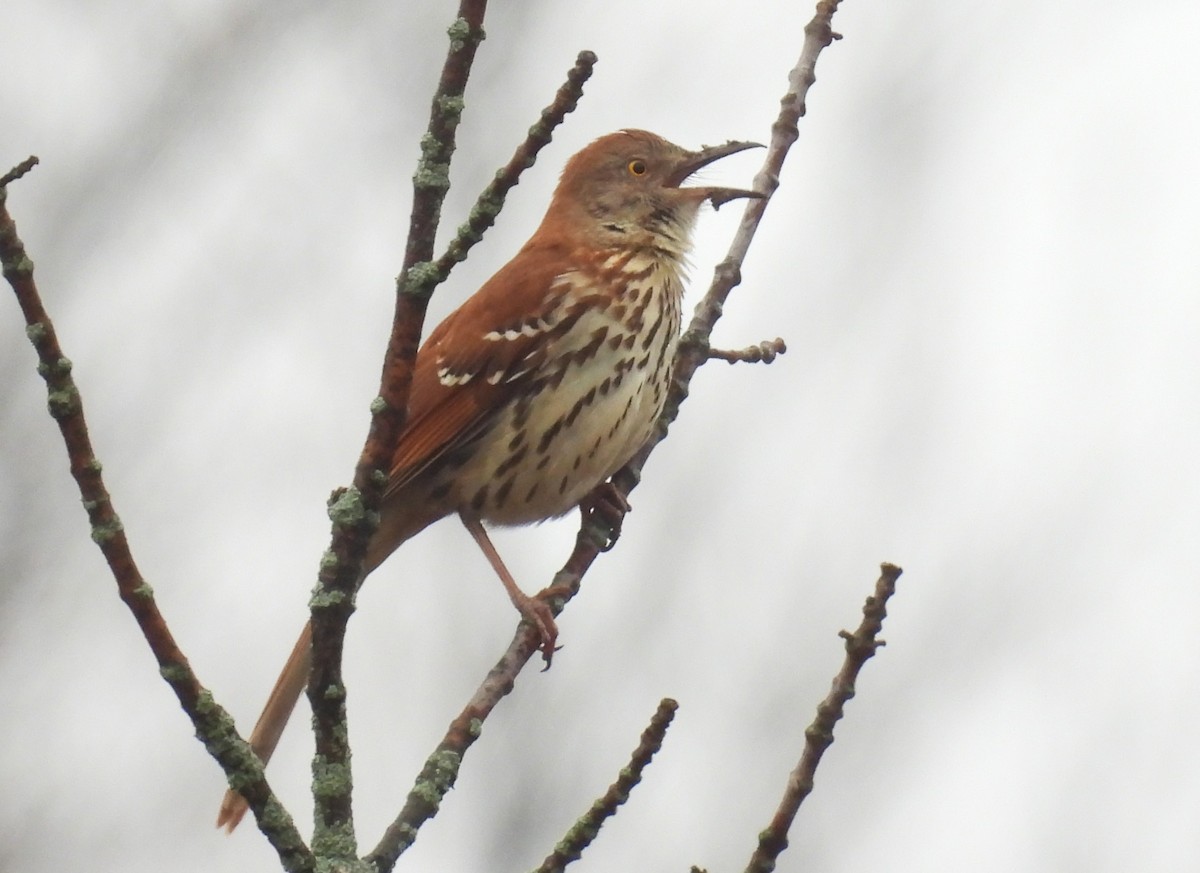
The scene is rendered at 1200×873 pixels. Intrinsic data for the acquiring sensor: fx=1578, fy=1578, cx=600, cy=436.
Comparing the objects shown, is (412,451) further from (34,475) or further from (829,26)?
(34,475)

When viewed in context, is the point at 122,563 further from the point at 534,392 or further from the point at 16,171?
the point at 534,392

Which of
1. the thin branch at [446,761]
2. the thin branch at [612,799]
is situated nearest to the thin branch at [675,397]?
the thin branch at [446,761]

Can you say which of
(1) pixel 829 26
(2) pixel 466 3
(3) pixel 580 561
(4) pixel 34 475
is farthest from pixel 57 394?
(4) pixel 34 475

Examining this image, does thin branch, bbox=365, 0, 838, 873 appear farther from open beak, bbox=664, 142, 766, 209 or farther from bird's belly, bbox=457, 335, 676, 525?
open beak, bbox=664, 142, 766, 209

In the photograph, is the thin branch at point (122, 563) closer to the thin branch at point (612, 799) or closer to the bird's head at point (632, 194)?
the thin branch at point (612, 799)

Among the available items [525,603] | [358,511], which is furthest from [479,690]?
[525,603]

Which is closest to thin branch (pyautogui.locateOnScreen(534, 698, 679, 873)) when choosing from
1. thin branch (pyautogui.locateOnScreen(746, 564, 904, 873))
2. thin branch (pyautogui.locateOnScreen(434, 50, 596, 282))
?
thin branch (pyautogui.locateOnScreen(746, 564, 904, 873))

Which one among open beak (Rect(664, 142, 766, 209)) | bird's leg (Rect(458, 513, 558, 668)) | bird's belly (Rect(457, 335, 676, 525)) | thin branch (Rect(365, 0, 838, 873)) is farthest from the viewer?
open beak (Rect(664, 142, 766, 209))
